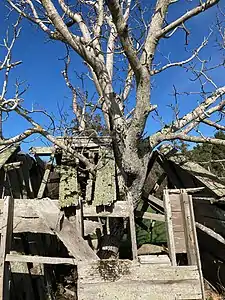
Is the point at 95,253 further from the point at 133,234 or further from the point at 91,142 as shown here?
the point at 91,142

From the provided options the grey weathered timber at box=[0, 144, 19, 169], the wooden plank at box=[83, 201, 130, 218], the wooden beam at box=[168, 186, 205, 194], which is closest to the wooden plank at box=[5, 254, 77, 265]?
the wooden plank at box=[83, 201, 130, 218]

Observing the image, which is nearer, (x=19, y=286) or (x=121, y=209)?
(x=121, y=209)

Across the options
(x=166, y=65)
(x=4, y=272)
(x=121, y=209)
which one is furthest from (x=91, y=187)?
(x=166, y=65)

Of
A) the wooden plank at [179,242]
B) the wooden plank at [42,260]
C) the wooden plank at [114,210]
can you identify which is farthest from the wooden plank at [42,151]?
the wooden plank at [179,242]

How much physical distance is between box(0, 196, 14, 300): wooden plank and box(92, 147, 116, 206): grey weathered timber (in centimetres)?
132

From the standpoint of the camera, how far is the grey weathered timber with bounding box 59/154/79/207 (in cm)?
508

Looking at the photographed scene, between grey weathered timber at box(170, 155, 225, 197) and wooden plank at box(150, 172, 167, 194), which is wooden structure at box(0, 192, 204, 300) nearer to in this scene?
grey weathered timber at box(170, 155, 225, 197)

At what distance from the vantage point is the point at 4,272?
4484 mm

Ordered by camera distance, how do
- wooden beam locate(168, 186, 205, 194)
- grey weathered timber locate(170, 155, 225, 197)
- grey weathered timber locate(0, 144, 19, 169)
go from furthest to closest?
grey weathered timber locate(170, 155, 225, 197), grey weathered timber locate(0, 144, 19, 169), wooden beam locate(168, 186, 205, 194)

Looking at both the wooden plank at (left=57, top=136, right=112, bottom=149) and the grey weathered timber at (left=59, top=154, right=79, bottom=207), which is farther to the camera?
the wooden plank at (left=57, top=136, right=112, bottom=149)

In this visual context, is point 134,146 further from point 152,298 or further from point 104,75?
point 152,298

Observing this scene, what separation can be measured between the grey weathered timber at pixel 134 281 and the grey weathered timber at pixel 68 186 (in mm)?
1060

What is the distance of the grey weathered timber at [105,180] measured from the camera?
541 cm

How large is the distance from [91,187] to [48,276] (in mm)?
2871
